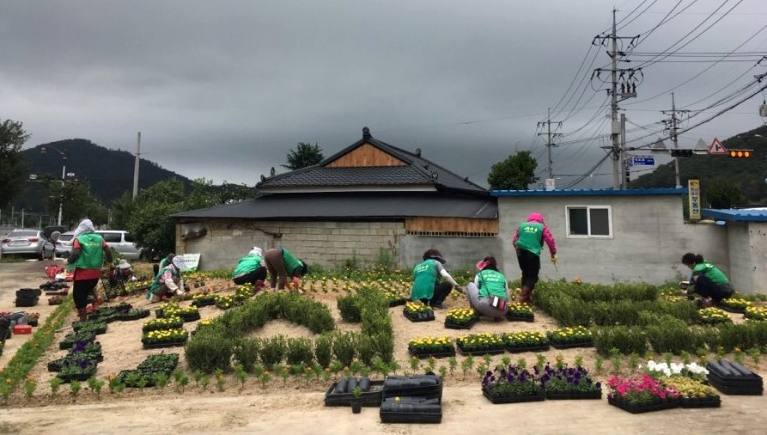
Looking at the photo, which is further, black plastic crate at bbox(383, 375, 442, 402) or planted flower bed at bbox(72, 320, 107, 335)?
planted flower bed at bbox(72, 320, 107, 335)

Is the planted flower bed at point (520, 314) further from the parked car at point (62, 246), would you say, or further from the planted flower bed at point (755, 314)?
the parked car at point (62, 246)

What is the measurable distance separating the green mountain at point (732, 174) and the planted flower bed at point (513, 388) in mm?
43298

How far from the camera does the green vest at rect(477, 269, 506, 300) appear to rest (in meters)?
8.09

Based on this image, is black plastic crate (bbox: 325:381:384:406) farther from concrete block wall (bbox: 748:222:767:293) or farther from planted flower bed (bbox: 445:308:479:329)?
concrete block wall (bbox: 748:222:767:293)

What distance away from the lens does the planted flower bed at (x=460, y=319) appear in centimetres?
777

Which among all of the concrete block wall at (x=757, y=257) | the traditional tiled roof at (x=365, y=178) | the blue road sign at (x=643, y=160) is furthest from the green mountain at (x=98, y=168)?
the concrete block wall at (x=757, y=257)

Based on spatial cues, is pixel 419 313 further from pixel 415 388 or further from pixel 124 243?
pixel 124 243

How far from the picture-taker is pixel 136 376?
580 centimetres

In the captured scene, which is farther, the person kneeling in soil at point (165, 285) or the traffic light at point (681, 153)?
the traffic light at point (681, 153)

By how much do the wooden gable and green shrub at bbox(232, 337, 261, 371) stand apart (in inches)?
596

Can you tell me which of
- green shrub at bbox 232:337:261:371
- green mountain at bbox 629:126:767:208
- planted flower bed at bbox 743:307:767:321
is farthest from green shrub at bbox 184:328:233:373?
green mountain at bbox 629:126:767:208

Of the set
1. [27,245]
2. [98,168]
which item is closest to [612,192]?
[27,245]

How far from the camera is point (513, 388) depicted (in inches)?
196

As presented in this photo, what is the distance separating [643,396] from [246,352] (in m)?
4.57
